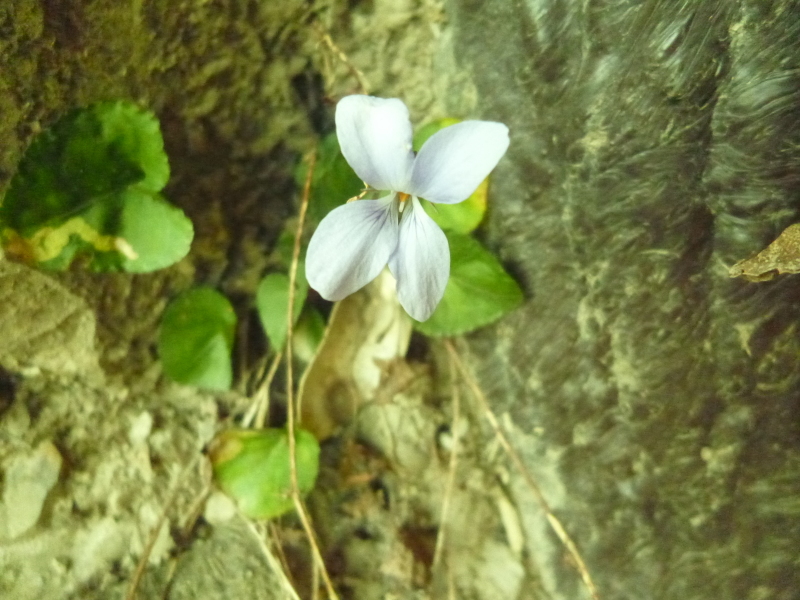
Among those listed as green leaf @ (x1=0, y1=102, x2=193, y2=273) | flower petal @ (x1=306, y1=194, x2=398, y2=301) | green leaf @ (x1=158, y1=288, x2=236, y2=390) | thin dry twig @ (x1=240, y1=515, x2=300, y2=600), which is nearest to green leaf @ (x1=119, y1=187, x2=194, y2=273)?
green leaf @ (x1=0, y1=102, x2=193, y2=273)

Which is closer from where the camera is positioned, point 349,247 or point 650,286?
point 349,247

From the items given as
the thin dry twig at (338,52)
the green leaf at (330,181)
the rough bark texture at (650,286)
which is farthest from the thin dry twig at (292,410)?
the rough bark texture at (650,286)

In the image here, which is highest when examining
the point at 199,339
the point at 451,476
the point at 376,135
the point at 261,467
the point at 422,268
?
the point at 376,135

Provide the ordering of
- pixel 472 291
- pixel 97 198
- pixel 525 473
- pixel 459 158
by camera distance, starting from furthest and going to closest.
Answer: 1. pixel 525 473
2. pixel 472 291
3. pixel 97 198
4. pixel 459 158

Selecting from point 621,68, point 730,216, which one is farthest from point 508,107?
point 730,216

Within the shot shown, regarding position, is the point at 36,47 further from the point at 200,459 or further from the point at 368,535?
the point at 368,535

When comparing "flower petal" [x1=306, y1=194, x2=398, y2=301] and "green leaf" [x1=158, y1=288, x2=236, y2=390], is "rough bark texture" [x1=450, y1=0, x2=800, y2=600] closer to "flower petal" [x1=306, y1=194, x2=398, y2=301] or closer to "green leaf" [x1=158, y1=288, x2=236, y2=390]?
"flower petal" [x1=306, y1=194, x2=398, y2=301]

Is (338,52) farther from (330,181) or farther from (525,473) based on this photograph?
(525,473)

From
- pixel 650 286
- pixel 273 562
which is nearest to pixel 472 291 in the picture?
pixel 650 286
